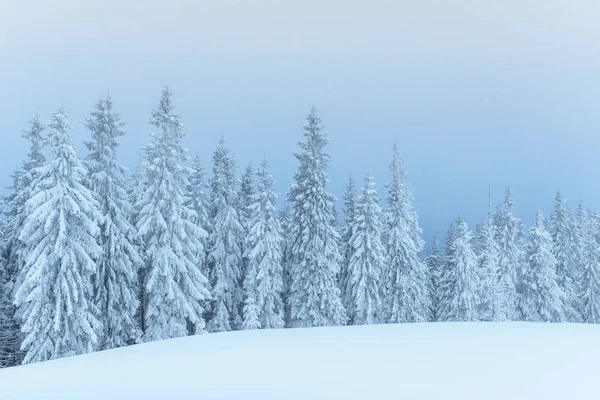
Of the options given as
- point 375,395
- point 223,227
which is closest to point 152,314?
point 223,227

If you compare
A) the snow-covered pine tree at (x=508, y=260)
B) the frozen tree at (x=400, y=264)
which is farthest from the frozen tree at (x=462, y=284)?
the frozen tree at (x=400, y=264)

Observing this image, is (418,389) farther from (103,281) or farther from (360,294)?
(360,294)

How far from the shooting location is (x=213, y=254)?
96.3 feet

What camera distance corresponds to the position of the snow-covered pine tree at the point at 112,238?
21.9 meters

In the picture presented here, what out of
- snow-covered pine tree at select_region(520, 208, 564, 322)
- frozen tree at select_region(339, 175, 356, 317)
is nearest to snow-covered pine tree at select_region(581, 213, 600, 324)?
snow-covered pine tree at select_region(520, 208, 564, 322)

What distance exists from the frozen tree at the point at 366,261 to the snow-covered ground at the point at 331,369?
23.4 m

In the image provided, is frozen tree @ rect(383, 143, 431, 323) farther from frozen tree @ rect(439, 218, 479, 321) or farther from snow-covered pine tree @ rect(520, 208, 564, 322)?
snow-covered pine tree @ rect(520, 208, 564, 322)

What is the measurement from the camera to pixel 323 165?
95.2 ft

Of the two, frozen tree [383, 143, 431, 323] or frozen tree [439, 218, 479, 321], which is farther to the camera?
frozen tree [439, 218, 479, 321]

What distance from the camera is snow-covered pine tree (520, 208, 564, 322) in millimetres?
36219

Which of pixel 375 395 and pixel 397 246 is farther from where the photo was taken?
pixel 397 246

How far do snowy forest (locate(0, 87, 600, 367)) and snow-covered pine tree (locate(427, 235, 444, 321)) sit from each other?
2.80 ft

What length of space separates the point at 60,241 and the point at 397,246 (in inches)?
854

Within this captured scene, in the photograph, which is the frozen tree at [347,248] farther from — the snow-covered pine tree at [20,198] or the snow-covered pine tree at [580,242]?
the snow-covered pine tree at [580,242]
